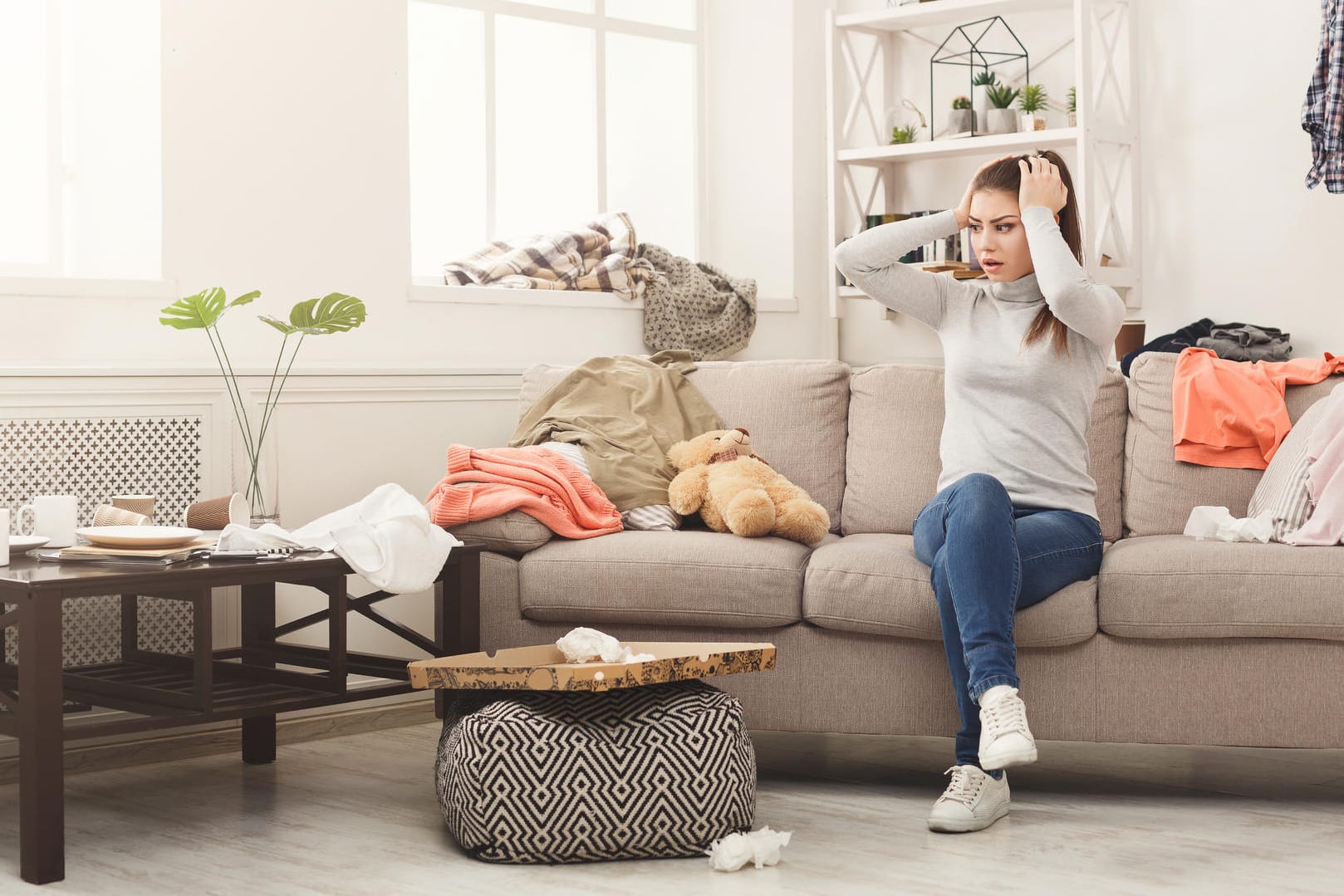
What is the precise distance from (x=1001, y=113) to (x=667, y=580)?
2.07 m

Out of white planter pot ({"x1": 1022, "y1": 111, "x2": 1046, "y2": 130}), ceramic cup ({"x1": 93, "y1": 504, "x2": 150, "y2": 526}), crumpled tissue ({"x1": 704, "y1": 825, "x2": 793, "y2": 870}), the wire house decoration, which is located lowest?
crumpled tissue ({"x1": 704, "y1": 825, "x2": 793, "y2": 870})

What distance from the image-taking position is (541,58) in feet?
13.9

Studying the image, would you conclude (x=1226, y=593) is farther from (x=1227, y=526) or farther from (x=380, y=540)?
(x=380, y=540)

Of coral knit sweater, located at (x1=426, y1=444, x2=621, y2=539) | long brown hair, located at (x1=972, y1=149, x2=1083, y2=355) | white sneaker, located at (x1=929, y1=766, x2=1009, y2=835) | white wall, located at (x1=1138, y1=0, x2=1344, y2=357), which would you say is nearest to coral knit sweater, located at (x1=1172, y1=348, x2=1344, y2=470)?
long brown hair, located at (x1=972, y1=149, x2=1083, y2=355)

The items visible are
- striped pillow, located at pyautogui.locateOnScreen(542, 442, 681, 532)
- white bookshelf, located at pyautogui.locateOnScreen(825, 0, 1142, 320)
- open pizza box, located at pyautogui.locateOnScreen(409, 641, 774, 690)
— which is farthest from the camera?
white bookshelf, located at pyautogui.locateOnScreen(825, 0, 1142, 320)

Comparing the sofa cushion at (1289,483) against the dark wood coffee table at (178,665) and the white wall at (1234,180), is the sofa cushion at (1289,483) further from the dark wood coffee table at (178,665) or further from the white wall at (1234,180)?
the dark wood coffee table at (178,665)

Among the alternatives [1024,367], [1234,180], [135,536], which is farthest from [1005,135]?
[135,536]

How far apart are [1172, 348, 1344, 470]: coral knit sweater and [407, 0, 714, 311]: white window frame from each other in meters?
1.58

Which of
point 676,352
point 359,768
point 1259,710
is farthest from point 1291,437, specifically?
point 359,768

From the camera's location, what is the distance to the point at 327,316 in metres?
3.03

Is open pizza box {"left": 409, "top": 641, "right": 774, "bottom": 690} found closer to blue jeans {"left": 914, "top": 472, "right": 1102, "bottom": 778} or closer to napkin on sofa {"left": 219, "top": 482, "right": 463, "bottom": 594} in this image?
napkin on sofa {"left": 219, "top": 482, "right": 463, "bottom": 594}

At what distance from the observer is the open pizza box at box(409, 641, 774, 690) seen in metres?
2.23

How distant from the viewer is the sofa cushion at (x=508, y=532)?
281 cm

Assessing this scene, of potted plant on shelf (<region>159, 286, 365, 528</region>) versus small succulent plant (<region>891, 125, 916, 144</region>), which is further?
small succulent plant (<region>891, 125, 916, 144</region>)
